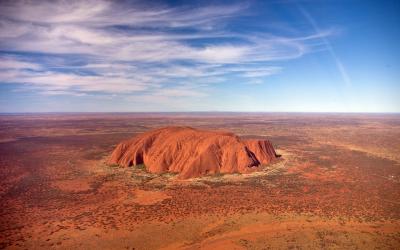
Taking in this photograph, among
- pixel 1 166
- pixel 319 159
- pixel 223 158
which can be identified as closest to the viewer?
pixel 223 158

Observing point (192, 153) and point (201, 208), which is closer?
point (201, 208)

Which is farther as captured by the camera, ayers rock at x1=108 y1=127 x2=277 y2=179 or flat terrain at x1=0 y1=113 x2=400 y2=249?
ayers rock at x1=108 y1=127 x2=277 y2=179

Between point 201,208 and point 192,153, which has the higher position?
point 192,153

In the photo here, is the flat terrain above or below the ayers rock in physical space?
below

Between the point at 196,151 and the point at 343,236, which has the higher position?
the point at 196,151

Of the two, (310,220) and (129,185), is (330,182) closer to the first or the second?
(310,220)

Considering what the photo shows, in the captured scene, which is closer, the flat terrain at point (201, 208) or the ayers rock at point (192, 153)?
the flat terrain at point (201, 208)

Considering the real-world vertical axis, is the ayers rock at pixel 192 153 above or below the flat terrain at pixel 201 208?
above

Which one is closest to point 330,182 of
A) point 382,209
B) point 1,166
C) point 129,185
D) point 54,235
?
point 382,209
